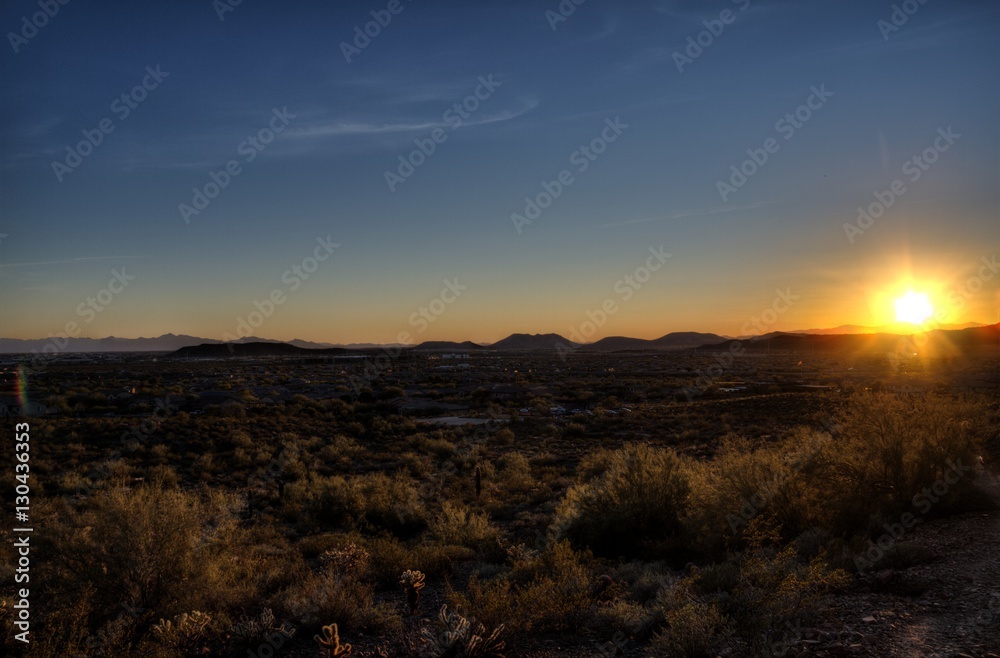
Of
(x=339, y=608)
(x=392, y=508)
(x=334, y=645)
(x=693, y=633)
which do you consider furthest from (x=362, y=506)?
(x=693, y=633)

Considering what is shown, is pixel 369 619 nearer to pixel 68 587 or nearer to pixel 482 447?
pixel 68 587

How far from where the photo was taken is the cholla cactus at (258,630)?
7.34 metres

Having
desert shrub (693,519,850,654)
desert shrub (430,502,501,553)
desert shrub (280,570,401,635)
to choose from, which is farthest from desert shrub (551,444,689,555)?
desert shrub (280,570,401,635)

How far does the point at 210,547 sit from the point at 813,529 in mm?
10590

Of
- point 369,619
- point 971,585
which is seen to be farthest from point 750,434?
point 369,619

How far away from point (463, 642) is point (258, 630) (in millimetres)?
2891

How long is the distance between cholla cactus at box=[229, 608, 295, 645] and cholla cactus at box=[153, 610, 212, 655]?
0.39m

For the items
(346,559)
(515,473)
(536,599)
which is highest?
(536,599)

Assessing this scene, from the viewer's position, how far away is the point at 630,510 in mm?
11281

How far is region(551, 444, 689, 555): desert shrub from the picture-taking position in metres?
11.1

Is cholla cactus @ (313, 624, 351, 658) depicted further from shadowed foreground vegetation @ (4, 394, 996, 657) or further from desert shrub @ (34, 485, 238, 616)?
desert shrub @ (34, 485, 238, 616)

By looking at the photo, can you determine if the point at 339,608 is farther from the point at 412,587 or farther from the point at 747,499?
the point at 747,499

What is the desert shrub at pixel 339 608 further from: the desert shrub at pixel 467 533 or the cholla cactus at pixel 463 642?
the desert shrub at pixel 467 533

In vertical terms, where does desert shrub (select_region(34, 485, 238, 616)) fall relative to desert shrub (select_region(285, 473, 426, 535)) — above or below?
above
